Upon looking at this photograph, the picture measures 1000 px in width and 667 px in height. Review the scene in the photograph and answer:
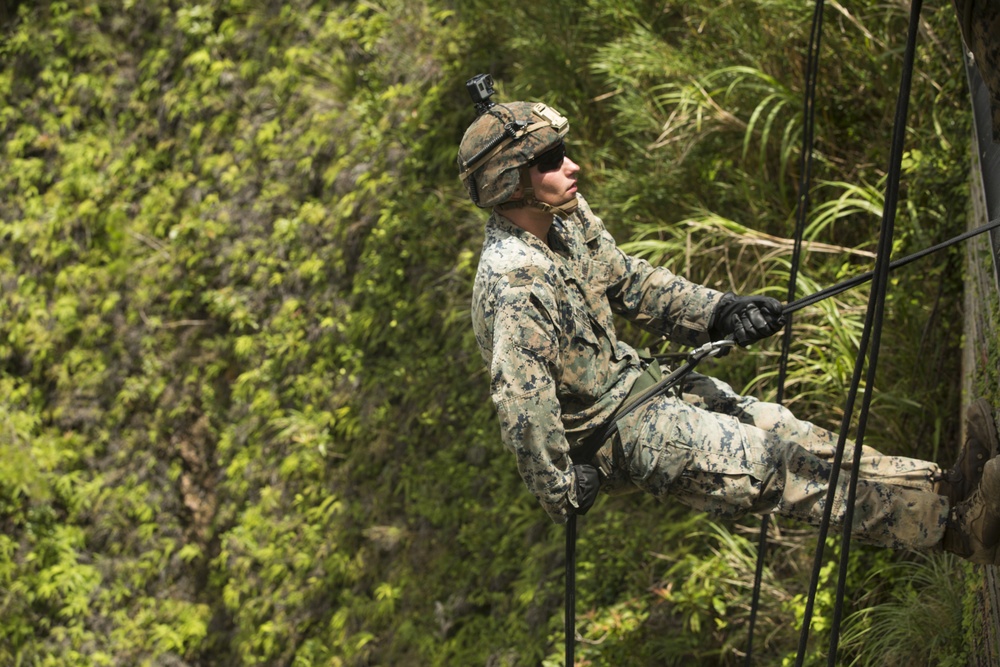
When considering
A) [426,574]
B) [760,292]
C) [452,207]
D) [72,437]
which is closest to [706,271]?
[760,292]

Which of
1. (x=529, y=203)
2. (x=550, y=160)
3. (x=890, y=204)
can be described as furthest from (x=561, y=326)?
(x=890, y=204)

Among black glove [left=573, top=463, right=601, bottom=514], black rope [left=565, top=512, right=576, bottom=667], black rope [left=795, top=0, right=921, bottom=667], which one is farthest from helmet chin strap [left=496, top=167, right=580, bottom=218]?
black rope [left=795, top=0, right=921, bottom=667]

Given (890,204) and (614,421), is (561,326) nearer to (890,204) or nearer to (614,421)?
(614,421)

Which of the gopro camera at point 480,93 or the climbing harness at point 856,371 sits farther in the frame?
the gopro camera at point 480,93

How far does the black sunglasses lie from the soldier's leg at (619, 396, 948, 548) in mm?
792

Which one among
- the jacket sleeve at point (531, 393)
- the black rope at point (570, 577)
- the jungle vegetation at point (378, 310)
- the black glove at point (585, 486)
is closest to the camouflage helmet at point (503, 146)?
the jacket sleeve at point (531, 393)

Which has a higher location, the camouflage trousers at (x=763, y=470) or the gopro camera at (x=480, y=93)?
the gopro camera at (x=480, y=93)

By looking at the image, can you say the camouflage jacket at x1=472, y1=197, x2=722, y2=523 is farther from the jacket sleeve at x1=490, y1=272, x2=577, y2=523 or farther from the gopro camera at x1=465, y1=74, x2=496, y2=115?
the gopro camera at x1=465, y1=74, x2=496, y2=115

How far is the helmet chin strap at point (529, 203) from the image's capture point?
10.5 feet

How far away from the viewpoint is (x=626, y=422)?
313 cm

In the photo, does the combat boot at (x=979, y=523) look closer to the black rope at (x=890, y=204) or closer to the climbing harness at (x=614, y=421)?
the black rope at (x=890, y=204)

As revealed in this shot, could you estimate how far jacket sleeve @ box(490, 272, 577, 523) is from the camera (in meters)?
2.94

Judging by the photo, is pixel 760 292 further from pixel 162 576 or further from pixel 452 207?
pixel 162 576

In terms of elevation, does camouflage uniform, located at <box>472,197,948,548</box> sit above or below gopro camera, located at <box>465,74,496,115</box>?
below
